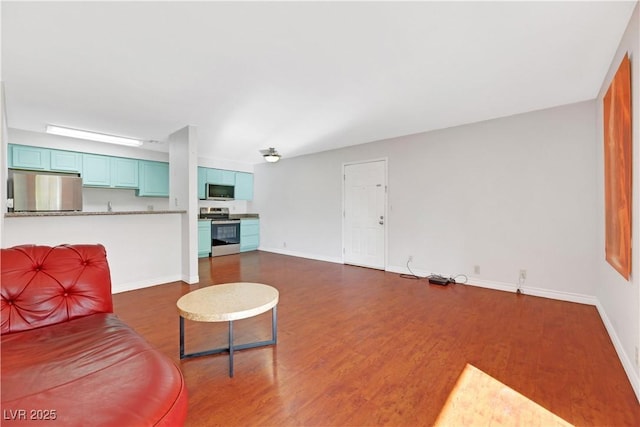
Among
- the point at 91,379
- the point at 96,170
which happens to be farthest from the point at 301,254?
the point at 91,379

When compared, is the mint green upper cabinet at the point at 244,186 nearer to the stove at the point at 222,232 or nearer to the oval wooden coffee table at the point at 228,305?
the stove at the point at 222,232

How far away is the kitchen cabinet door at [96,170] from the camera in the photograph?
4.80 meters

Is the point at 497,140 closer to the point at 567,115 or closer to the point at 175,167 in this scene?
the point at 567,115

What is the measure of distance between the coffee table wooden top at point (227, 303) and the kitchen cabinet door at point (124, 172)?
→ 418 cm

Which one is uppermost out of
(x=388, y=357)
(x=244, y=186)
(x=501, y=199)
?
(x=244, y=186)

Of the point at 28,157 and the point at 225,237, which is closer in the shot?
the point at 28,157

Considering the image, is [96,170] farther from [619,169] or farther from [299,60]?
[619,169]

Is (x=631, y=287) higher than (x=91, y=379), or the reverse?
(x=631, y=287)

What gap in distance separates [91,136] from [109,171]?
31.8 inches

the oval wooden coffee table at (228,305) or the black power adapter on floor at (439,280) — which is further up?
the oval wooden coffee table at (228,305)

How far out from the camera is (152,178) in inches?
220

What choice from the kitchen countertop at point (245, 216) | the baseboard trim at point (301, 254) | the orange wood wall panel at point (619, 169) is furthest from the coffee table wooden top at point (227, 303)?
the kitchen countertop at point (245, 216)

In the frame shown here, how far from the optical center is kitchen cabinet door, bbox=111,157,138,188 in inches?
201

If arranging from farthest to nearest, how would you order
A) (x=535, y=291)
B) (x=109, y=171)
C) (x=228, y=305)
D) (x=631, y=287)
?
(x=109, y=171) → (x=535, y=291) → (x=228, y=305) → (x=631, y=287)
